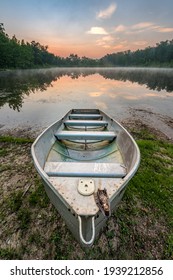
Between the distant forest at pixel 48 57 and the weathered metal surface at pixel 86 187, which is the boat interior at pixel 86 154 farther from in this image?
the distant forest at pixel 48 57

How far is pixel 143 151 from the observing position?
220 inches

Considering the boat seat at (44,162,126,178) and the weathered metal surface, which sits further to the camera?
the boat seat at (44,162,126,178)

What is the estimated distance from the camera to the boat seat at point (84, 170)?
268 centimetres

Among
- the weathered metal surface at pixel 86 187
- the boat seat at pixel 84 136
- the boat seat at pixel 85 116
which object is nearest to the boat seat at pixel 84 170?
the weathered metal surface at pixel 86 187

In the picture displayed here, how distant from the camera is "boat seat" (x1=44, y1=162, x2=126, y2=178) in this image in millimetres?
2684

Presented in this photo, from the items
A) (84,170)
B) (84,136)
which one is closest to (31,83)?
(84,136)

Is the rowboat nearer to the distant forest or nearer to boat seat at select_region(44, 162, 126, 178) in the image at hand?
boat seat at select_region(44, 162, 126, 178)

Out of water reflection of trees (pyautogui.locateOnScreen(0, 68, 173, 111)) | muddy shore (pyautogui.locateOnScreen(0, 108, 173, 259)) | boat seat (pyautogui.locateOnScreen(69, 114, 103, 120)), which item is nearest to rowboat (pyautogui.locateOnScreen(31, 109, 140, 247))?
muddy shore (pyautogui.locateOnScreen(0, 108, 173, 259))

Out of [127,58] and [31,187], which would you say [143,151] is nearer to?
[31,187]

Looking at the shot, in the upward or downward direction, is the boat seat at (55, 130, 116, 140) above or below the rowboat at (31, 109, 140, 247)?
above

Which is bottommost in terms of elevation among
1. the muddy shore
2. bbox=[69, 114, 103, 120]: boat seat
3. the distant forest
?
the muddy shore

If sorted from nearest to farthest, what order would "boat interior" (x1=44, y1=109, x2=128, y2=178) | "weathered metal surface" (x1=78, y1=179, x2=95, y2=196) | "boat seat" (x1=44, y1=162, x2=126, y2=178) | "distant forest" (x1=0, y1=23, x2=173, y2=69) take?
"weathered metal surface" (x1=78, y1=179, x2=95, y2=196) < "boat seat" (x1=44, y1=162, x2=126, y2=178) < "boat interior" (x1=44, y1=109, x2=128, y2=178) < "distant forest" (x1=0, y1=23, x2=173, y2=69)

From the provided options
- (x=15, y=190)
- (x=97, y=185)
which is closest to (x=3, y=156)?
(x=15, y=190)

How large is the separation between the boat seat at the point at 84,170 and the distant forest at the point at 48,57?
170 ft
